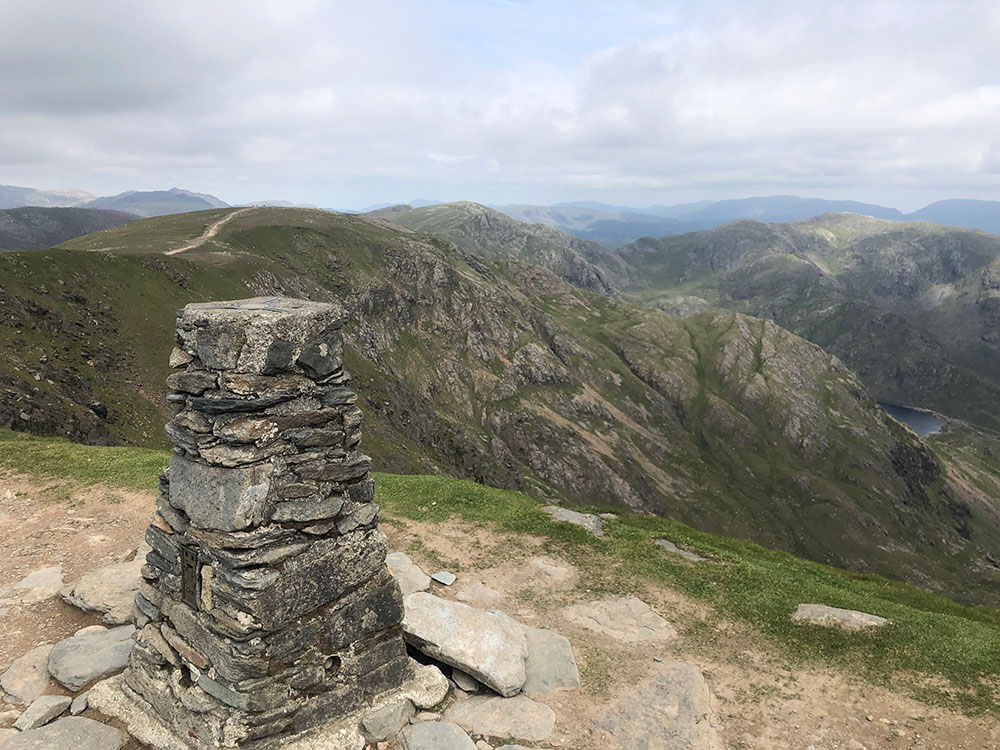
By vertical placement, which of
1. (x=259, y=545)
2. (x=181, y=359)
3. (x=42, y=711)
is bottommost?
(x=42, y=711)

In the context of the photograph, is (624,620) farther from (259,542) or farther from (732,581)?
(259,542)

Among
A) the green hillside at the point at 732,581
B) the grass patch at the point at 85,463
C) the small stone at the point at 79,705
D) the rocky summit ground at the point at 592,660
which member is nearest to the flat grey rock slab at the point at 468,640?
the rocky summit ground at the point at 592,660

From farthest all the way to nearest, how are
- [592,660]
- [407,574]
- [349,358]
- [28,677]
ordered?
1. [349,358]
2. [407,574]
3. [592,660]
4. [28,677]

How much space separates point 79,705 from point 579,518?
19892mm

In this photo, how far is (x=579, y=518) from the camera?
2703 centimetres

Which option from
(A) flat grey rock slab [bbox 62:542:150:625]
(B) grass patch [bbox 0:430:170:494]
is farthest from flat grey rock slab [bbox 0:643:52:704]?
(B) grass patch [bbox 0:430:170:494]

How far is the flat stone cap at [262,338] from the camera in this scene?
10727 millimetres

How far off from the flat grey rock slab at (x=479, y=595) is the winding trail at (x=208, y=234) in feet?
419

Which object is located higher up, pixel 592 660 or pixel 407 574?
pixel 407 574

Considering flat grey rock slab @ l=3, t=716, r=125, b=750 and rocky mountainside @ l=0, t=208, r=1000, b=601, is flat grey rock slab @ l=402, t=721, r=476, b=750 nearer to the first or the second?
flat grey rock slab @ l=3, t=716, r=125, b=750

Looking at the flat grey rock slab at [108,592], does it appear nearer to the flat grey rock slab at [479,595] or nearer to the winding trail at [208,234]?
the flat grey rock slab at [479,595]

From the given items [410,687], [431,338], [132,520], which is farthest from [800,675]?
[431,338]

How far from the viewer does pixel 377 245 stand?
191 metres

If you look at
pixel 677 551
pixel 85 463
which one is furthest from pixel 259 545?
pixel 85 463
